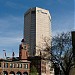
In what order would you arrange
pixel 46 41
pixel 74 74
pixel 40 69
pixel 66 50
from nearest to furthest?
pixel 74 74
pixel 66 50
pixel 46 41
pixel 40 69

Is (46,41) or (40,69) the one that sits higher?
(46,41)

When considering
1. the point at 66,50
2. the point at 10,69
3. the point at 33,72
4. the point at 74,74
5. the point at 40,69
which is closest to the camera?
the point at 74,74

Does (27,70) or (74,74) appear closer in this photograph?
(74,74)

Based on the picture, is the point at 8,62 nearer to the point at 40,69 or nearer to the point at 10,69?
the point at 10,69

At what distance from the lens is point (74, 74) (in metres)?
14.1

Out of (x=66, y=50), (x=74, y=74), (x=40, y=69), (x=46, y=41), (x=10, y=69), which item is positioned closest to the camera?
(x=74, y=74)


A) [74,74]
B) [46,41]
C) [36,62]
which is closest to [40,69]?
[36,62]

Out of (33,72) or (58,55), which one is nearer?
(58,55)

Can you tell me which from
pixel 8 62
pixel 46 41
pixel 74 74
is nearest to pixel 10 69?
pixel 8 62

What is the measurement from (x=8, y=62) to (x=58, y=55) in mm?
76568

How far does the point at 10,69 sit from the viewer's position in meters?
127

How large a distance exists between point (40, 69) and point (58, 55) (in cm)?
8305

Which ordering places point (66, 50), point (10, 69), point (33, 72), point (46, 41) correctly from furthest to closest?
point (10, 69) → point (33, 72) → point (46, 41) → point (66, 50)

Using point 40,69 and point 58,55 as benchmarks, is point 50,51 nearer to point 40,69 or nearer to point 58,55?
point 58,55
